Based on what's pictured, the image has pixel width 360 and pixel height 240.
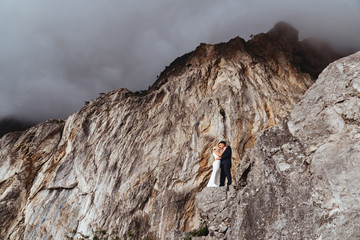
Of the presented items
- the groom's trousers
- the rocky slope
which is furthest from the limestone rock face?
the rocky slope

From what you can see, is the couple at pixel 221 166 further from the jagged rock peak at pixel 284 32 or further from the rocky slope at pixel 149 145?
the jagged rock peak at pixel 284 32

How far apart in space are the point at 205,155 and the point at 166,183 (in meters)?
4.26

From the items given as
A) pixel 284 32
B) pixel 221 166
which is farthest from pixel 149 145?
pixel 284 32

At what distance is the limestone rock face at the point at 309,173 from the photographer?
7469 millimetres

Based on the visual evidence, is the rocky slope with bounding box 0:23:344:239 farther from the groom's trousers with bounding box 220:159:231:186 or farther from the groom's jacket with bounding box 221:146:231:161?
the groom's jacket with bounding box 221:146:231:161

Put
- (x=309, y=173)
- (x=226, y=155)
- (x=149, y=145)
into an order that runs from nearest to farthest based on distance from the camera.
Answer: (x=309, y=173), (x=226, y=155), (x=149, y=145)

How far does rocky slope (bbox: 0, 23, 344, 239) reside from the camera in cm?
2334

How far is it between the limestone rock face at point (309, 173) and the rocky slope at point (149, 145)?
505 inches

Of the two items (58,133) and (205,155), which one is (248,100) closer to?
(205,155)

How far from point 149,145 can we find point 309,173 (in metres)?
20.6

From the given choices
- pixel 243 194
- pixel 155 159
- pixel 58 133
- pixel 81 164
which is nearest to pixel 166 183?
pixel 155 159

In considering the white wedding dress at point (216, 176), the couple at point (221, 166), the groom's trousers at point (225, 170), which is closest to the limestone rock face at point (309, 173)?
the groom's trousers at point (225, 170)

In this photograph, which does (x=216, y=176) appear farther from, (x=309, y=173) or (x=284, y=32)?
(x=284, y=32)

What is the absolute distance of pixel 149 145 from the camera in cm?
2770
